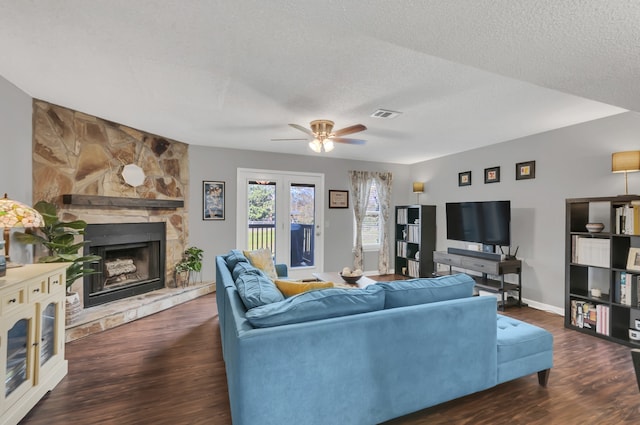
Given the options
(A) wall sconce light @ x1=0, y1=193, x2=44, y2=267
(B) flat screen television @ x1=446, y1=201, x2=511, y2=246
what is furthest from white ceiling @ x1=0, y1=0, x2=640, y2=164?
(B) flat screen television @ x1=446, y1=201, x2=511, y2=246

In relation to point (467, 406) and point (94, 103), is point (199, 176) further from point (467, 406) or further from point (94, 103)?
point (467, 406)

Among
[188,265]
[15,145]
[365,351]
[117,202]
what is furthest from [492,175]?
[15,145]

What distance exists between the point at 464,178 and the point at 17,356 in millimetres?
5628

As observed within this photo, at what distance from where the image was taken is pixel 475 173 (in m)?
5.00

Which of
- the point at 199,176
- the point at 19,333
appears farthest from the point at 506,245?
the point at 19,333

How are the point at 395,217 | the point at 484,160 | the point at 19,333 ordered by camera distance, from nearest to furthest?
1. the point at 19,333
2. the point at 484,160
3. the point at 395,217

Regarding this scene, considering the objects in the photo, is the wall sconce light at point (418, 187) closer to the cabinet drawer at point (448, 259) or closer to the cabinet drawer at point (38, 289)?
the cabinet drawer at point (448, 259)

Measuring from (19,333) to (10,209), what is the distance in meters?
0.78

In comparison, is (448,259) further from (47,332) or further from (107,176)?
(107,176)

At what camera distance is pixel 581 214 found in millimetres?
3498

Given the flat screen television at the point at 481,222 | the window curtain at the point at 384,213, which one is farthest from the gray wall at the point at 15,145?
the flat screen television at the point at 481,222

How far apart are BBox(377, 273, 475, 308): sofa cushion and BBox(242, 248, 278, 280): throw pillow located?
2026 mm

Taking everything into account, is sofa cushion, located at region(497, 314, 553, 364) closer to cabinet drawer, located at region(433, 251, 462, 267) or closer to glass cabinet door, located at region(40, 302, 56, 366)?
cabinet drawer, located at region(433, 251, 462, 267)

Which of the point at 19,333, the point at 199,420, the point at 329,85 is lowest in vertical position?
the point at 199,420
